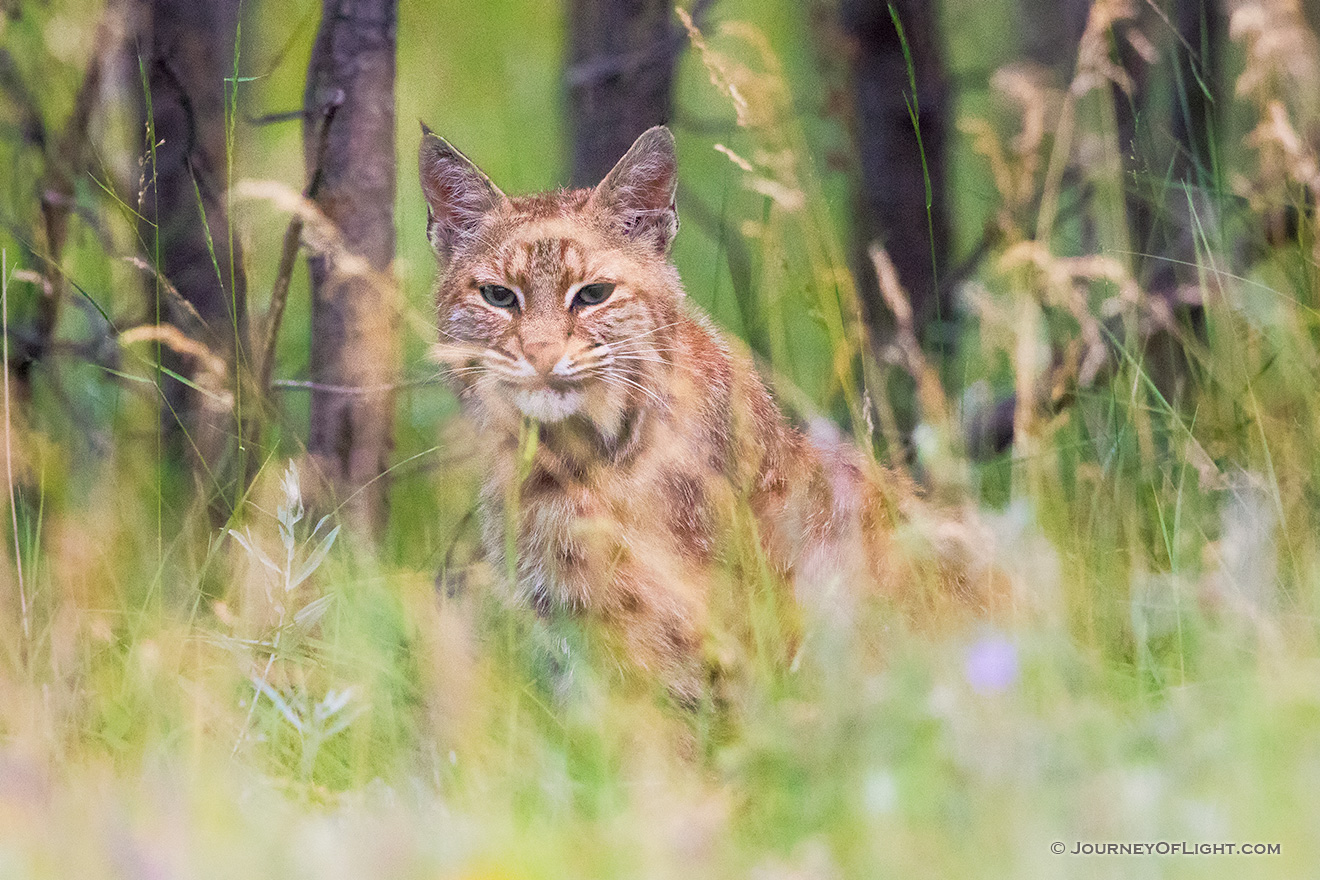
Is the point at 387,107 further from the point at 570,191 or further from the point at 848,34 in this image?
the point at 848,34

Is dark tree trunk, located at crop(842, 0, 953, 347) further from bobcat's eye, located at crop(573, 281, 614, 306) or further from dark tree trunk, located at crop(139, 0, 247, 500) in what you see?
dark tree trunk, located at crop(139, 0, 247, 500)

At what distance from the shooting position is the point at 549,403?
2920 mm

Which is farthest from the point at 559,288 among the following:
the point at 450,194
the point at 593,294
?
the point at 450,194

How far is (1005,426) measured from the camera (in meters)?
4.09

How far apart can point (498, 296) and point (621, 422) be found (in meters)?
0.48

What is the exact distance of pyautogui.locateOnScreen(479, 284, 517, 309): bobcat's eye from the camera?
315 cm

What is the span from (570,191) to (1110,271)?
139 centimetres

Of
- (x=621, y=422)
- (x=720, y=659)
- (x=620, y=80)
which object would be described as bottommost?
(x=720, y=659)

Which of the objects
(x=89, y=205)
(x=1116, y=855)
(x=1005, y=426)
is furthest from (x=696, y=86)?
(x=1116, y=855)

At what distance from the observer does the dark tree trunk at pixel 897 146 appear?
4363 mm

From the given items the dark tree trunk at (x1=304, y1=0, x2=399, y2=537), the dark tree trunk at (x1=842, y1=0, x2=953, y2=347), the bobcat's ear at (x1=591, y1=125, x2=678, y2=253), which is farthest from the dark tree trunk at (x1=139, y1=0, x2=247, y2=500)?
the dark tree trunk at (x1=842, y1=0, x2=953, y2=347)

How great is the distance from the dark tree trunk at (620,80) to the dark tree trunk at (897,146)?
87 centimetres

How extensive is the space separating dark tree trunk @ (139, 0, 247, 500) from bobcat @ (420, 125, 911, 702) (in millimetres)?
880

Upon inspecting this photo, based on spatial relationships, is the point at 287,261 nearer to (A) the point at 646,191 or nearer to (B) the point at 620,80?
(A) the point at 646,191
